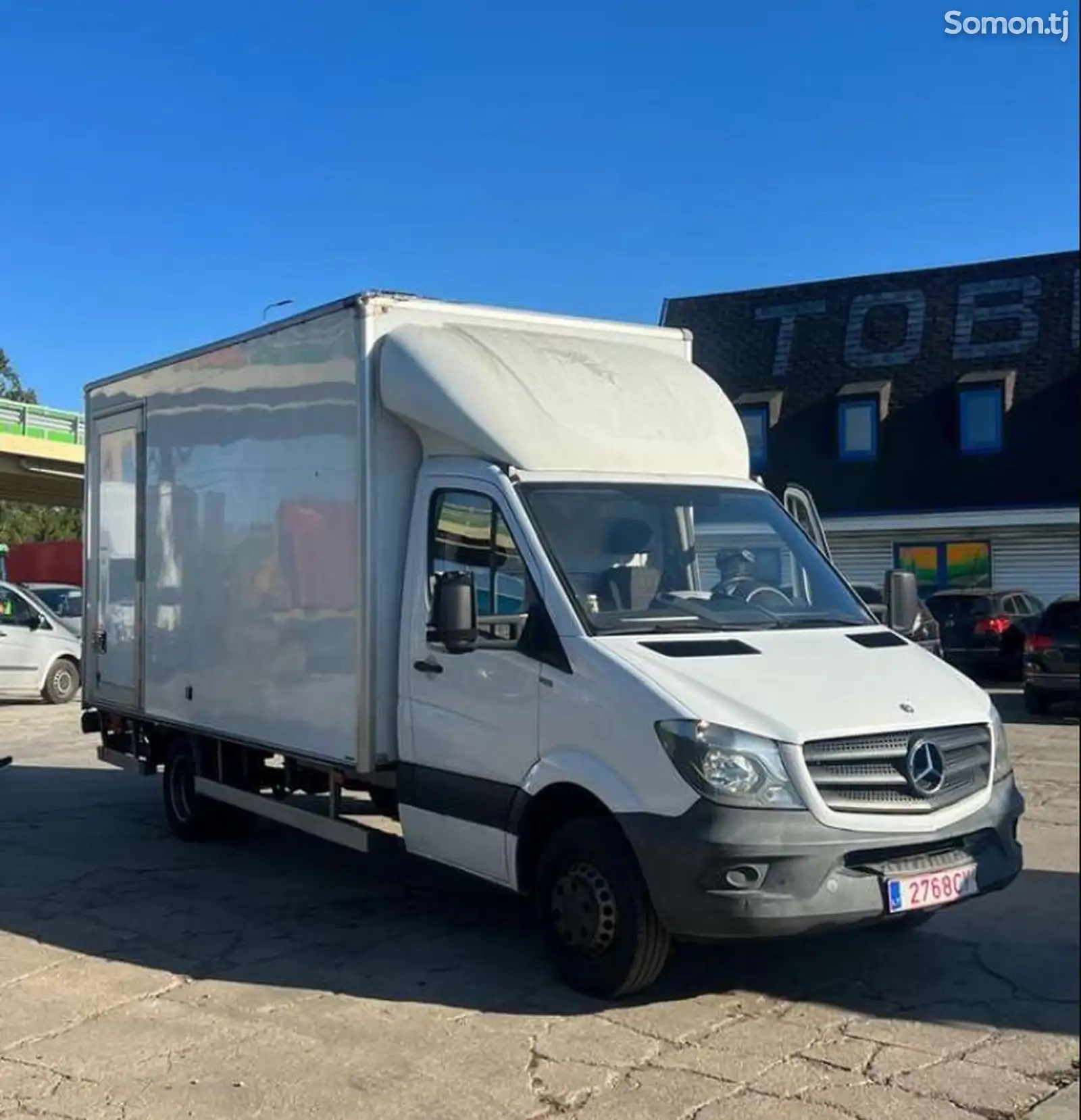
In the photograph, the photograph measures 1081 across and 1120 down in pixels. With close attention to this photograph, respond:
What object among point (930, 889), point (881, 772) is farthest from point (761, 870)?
point (930, 889)

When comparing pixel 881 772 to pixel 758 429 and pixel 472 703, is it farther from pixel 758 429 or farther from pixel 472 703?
pixel 758 429

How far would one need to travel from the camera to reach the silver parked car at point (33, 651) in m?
19.1

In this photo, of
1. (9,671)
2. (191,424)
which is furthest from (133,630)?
(9,671)

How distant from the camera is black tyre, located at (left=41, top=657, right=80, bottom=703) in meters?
19.6

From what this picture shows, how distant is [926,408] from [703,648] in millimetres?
24213

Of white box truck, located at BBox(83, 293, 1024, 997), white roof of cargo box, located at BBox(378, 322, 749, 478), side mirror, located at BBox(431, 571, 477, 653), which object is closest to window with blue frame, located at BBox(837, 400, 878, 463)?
white box truck, located at BBox(83, 293, 1024, 997)

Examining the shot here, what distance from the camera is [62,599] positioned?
25344mm

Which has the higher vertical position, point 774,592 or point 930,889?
point 774,592

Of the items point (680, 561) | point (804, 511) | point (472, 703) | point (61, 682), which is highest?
point (804, 511)

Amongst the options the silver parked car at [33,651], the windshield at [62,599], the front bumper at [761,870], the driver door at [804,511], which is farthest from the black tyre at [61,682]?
the front bumper at [761,870]

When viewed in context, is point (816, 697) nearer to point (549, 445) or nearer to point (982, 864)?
point (982, 864)

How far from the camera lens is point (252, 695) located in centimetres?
790

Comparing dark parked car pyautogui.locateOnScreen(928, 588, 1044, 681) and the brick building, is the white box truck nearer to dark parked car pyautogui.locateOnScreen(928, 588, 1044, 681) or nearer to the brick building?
dark parked car pyautogui.locateOnScreen(928, 588, 1044, 681)

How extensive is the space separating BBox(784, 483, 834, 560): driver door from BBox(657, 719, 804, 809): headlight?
2.54 metres
